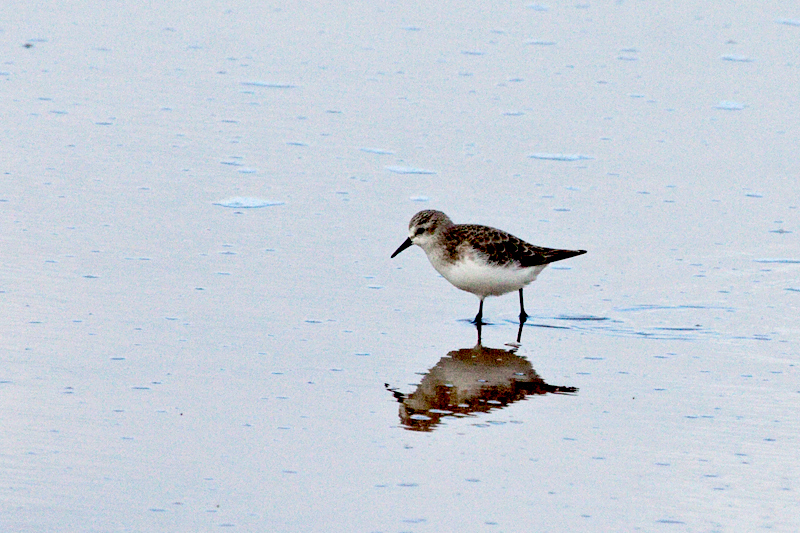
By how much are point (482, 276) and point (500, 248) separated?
24cm

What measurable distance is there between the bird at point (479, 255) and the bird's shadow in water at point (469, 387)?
0.71m

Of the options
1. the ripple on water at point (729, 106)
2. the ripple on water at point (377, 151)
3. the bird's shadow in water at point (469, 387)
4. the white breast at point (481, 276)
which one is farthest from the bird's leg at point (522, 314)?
the ripple on water at point (729, 106)

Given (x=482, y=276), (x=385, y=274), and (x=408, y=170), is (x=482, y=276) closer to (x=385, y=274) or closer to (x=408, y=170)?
(x=385, y=274)

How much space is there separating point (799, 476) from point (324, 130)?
245 inches

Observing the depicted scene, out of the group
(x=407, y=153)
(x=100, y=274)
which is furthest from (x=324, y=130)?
(x=100, y=274)

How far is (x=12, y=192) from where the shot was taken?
351 inches

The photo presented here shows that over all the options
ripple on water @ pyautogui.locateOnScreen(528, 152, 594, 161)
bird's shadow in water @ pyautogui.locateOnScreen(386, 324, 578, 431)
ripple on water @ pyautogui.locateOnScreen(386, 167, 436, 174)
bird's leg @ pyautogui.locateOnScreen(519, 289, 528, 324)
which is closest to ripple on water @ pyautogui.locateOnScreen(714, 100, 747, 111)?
ripple on water @ pyautogui.locateOnScreen(528, 152, 594, 161)

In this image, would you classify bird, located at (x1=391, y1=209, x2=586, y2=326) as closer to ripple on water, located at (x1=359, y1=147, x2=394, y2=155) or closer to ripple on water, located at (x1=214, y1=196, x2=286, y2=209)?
A: ripple on water, located at (x1=214, y1=196, x2=286, y2=209)

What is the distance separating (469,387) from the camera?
6449mm

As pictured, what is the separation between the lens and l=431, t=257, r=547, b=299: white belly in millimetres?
7762

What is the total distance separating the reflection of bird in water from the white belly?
0.71 metres

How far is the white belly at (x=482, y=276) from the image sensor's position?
776 cm

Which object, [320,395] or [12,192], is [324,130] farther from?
[320,395]

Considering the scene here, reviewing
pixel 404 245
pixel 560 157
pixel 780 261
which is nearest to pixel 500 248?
pixel 404 245
